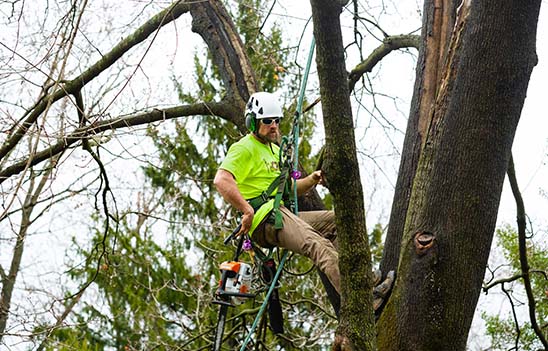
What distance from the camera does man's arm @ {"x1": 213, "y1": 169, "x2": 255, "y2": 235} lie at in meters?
4.93

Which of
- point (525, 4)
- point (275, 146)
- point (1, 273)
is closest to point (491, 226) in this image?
point (525, 4)

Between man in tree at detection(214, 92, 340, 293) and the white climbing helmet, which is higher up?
the white climbing helmet

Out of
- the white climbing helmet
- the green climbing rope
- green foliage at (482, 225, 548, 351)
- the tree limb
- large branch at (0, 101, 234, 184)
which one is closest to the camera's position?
the green climbing rope

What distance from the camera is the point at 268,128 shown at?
532cm

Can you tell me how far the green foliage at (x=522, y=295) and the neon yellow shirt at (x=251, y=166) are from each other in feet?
18.7

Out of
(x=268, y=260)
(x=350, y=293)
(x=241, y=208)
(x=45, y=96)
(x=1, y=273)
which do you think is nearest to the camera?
(x=350, y=293)

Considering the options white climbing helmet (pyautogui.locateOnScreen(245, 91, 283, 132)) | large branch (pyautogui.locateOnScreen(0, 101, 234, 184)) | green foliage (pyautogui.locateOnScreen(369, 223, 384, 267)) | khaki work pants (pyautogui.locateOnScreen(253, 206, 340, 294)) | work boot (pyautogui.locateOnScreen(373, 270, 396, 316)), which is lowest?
work boot (pyautogui.locateOnScreen(373, 270, 396, 316))

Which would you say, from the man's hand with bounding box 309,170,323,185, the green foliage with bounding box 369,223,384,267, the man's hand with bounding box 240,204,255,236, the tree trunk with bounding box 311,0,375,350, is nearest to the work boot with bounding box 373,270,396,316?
the tree trunk with bounding box 311,0,375,350

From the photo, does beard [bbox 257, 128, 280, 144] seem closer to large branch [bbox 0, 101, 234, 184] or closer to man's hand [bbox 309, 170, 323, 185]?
man's hand [bbox 309, 170, 323, 185]

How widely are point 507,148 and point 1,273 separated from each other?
12146 millimetres

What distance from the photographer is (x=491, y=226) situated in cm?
392

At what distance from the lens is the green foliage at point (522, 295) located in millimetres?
10648

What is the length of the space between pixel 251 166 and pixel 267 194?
198 mm

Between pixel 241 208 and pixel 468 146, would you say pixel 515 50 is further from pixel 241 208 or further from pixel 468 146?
pixel 241 208
